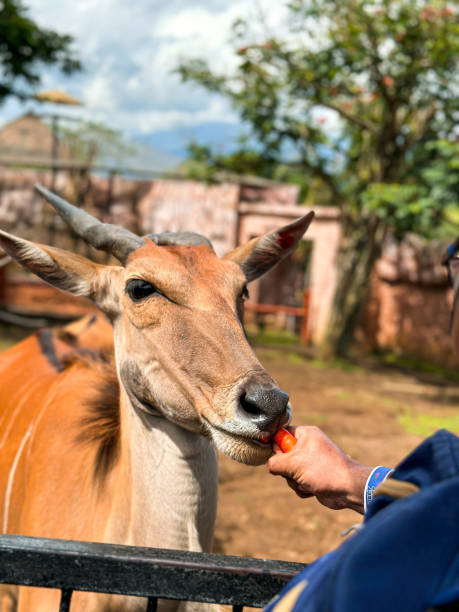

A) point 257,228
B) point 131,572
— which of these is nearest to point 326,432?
point 131,572

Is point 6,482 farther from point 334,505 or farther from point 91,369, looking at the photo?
point 334,505

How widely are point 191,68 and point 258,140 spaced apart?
1.56m

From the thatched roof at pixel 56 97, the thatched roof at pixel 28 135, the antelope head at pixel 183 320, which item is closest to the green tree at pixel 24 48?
the thatched roof at pixel 56 97

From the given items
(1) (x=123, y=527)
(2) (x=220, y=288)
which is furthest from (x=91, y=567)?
(2) (x=220, y=288)

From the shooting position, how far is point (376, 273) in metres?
12.4

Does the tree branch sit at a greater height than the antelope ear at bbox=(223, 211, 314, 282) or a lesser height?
greater

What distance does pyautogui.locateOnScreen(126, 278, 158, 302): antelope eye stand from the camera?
2068mm

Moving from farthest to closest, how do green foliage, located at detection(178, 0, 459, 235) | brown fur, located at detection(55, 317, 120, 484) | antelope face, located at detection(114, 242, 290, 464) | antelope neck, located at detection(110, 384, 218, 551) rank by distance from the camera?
1. green foliage, located at detection(178, 0, 459, 235)
2. brown fur, located at detection(55, 317, 120, 484)
3. antelope neck, located at detection(110, 384, 218, 551)
4. antelope face, located at detection(114, 242, 290, 464)

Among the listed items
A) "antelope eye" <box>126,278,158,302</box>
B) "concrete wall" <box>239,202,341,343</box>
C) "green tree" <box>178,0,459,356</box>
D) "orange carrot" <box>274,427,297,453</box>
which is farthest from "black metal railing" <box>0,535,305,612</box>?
"concrete wall" <box>239,202,341,343</box>

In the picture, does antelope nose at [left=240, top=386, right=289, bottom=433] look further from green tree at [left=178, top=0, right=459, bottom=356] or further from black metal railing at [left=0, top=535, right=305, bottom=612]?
green tree at [left=178, top=0, right=459, bottom=356]

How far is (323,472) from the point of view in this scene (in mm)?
1339

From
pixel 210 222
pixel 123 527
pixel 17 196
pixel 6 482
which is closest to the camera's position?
pixel 123 527

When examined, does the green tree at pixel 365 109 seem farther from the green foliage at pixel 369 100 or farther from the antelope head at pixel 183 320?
the antelope head at pixel 183 320

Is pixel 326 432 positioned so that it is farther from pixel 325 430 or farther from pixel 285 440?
Answer: pixel 285 440
